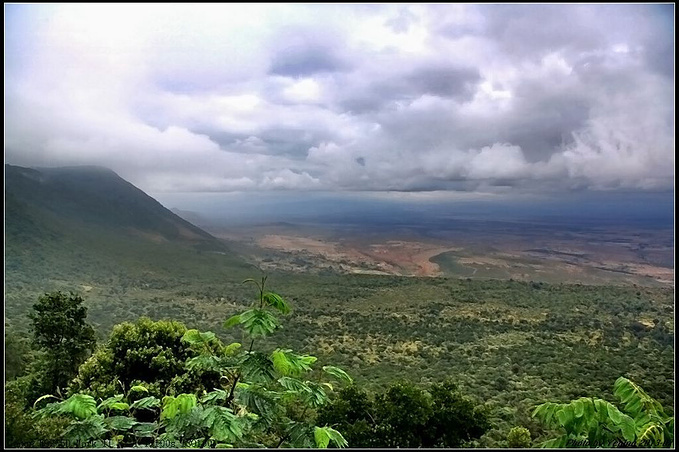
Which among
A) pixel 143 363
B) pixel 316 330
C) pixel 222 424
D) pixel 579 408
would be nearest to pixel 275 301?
pixel 222 424

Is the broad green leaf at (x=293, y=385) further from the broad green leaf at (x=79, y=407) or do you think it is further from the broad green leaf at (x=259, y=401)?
the broad green leaf at (x=79, y=407)

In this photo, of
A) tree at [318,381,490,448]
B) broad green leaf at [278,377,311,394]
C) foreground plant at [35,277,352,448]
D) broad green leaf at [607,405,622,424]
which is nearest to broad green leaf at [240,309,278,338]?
foreground plant at [35,277,352,448]

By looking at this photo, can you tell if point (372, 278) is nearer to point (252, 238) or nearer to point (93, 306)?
point (252, 238)

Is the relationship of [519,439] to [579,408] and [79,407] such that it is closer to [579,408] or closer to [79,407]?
[579,408]

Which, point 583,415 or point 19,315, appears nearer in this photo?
point 583,415

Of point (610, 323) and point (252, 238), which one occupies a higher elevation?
point (252, 238)

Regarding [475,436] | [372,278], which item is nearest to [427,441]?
→ [475,436]
